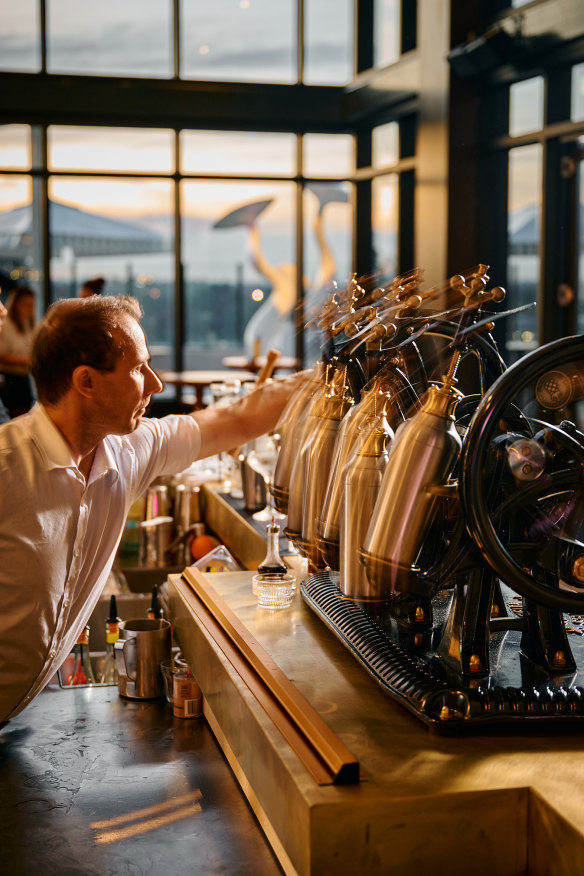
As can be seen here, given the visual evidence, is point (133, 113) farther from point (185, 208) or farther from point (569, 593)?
point (569, 593)

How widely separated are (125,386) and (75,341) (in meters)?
0.13

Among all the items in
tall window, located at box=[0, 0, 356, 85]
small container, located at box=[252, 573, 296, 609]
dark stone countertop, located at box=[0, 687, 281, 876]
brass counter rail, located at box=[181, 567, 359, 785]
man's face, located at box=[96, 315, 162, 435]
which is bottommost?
Result: dark stone countertop, located at box=[0, 687, 281, 876]

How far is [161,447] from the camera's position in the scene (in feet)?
7.68

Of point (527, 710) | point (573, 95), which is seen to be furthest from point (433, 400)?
point (573, 95)

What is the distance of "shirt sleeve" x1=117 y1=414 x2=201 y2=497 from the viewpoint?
228 centimetres

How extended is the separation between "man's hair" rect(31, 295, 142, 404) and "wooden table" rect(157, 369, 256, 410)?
6.98m

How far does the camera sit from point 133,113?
10.4m

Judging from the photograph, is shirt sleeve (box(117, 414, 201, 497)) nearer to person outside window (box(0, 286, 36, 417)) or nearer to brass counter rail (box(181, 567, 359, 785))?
brass counter rail (box(181, 567, 359, 785))

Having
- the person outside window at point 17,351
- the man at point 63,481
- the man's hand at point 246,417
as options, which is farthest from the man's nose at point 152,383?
the person outside window at point 17,351

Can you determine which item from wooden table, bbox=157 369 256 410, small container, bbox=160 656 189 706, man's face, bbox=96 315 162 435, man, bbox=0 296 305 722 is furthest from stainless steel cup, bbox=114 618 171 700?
wooden table, bbox=157 369 256 410

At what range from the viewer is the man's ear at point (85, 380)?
6.47ft

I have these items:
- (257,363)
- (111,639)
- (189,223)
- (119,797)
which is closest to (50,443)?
(119,797)

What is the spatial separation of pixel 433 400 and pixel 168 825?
0.71 meters

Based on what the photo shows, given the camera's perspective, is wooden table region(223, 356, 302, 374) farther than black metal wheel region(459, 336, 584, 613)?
Yes
